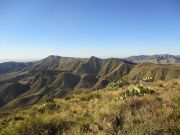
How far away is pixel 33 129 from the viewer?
26.1 ft

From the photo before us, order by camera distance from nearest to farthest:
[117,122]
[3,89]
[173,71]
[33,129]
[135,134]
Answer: [135,134], [117,122], [33,129], [173,71], [3,89]

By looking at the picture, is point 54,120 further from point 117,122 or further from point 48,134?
point 117,122

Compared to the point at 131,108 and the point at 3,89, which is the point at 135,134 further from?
the point at 3,89

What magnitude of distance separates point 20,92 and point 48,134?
194 meters

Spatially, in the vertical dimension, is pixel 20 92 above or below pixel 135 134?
below

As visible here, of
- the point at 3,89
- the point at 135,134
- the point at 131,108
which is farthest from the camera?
the point at 3,89

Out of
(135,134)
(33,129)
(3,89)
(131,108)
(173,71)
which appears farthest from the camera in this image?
(3,89)

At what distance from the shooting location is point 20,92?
7628 inches

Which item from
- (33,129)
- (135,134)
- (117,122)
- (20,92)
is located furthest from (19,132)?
(20,92)

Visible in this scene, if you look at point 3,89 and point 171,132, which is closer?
point 171,132

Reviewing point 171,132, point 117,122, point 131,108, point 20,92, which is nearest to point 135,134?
point 171,132

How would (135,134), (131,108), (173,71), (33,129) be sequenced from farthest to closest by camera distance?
(173,71), (131,108), (33,129), (135,134)

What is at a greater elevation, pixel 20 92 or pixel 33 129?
pixel 33 129

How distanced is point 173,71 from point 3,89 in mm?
126387
